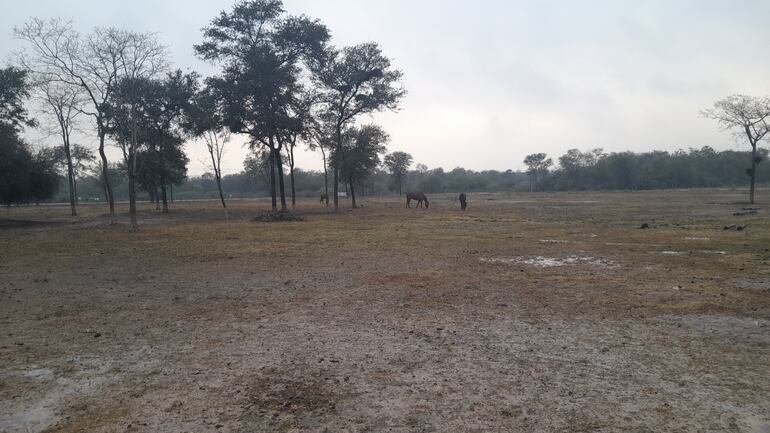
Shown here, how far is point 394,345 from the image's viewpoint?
221 inches

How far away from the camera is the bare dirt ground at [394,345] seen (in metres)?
3.89

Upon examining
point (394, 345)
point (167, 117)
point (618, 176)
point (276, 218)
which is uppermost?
point (167, 117)

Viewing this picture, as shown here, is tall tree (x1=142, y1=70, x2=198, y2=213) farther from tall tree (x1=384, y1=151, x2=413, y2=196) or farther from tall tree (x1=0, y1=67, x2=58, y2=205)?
tall tree (x1=384, y1=151, x2=413, y2=196)

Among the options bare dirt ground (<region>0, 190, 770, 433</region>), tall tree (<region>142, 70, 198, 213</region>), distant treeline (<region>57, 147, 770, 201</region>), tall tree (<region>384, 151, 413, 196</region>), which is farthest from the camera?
distant treeline (<region>57, 147, 770, 201</region>)

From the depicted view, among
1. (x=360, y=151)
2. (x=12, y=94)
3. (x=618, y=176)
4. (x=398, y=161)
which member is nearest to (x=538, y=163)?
(x=618, y=176)

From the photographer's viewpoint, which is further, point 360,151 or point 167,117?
point 360,151

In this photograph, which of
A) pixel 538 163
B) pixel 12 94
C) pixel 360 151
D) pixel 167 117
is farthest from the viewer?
pixel 538 163

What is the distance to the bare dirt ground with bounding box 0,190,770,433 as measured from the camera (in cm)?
389

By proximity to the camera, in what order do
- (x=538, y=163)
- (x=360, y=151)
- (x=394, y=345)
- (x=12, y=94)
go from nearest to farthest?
(x=394, y=345) → (x=12, y=94) → (x=360, y=151) → (x=538, y=163)

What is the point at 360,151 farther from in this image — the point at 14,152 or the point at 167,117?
the point at 14,152

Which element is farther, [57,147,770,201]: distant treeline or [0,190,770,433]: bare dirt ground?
[57,147,770,201]: distant treeline

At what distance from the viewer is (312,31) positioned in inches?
1195

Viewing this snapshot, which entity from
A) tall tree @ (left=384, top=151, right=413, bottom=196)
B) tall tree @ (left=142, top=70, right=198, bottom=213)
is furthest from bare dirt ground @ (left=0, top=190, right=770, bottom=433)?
tall tree @ (left=384, top=151, right=413, bottom=196)

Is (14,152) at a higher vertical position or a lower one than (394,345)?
higher
